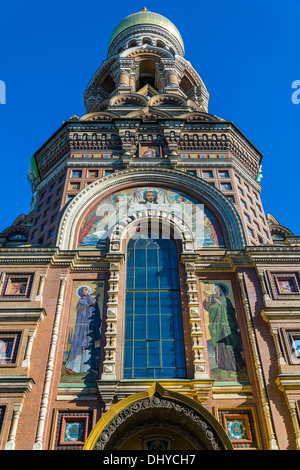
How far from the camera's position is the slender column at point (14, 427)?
12391 millimetres

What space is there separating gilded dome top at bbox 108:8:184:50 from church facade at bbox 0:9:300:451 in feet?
68.7

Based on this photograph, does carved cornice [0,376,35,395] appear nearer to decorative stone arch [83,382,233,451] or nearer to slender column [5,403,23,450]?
slender column [5,403,23,450]

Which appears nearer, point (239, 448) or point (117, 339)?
point (239, 448)

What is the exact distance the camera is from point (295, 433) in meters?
12.7

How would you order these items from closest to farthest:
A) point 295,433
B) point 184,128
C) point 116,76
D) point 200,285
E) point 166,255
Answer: point 295,433
point 200,285
point 166,255
point 184,128
point 116,76

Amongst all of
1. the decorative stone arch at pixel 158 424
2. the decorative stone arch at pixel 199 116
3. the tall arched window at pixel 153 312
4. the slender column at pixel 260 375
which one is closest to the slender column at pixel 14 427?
the decorative stone arch at pixel 158 424

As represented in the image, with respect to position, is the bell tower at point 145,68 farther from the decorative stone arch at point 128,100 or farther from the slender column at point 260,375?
the slender column at point 260,375

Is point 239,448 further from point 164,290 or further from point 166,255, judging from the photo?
point 166,255

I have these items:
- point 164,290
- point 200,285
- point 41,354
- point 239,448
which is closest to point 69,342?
point 41,354

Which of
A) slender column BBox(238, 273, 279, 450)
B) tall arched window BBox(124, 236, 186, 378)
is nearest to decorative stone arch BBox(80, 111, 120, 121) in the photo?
tall arched window BBox(124, 236, 186, 378)

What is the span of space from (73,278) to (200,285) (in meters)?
4.99

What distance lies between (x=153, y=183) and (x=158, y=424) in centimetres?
1119

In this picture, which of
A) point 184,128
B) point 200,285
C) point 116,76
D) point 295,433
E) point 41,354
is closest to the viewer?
point 295,433

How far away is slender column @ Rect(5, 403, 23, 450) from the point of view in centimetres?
1239
